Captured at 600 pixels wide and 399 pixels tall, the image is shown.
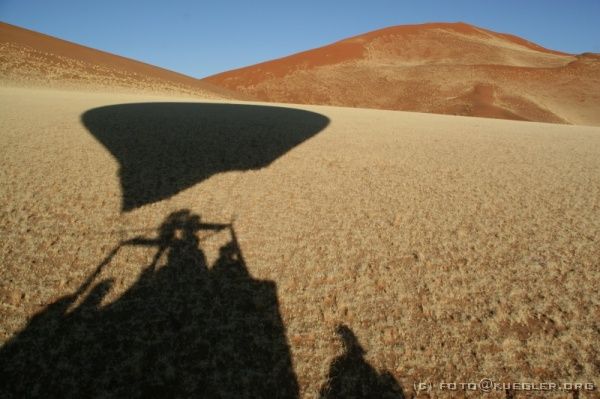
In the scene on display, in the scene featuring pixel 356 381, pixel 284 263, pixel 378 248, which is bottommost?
pixel 356 381

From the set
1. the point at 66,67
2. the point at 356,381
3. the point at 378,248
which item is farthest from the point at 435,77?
the point at 356,381

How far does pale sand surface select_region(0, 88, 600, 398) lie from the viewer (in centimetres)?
257

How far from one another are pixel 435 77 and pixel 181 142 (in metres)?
35.6

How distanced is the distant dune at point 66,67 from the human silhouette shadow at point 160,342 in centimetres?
2125

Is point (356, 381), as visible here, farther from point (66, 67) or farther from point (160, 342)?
point (66, 67)

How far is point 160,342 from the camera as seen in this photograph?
2.59 m

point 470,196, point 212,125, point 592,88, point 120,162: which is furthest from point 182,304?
point 592,88

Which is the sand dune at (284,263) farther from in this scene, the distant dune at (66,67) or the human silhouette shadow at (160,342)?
the distant dune at (66,67)

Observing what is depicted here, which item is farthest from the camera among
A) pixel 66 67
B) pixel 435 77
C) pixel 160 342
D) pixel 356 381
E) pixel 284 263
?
pixel 435 77

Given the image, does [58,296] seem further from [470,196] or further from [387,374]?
[470,196]

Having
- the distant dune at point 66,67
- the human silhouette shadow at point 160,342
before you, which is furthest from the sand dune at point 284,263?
the distant dune at point 66,67

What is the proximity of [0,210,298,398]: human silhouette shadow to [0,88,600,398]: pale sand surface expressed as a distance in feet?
0.48

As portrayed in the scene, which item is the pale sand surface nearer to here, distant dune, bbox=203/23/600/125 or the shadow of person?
the shadow of person

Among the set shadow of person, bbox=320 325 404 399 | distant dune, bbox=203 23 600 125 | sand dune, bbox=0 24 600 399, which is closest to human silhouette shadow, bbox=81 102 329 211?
sand dune, bbox=0 24 600 399
